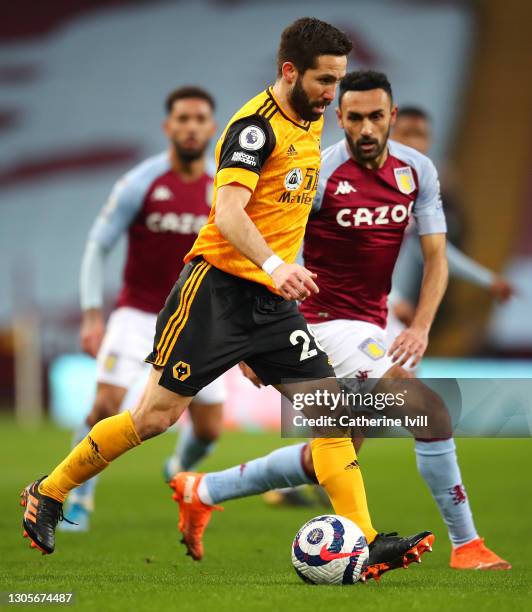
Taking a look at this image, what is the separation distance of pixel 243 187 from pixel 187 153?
3.02m

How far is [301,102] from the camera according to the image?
5234mm

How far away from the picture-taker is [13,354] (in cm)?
1920

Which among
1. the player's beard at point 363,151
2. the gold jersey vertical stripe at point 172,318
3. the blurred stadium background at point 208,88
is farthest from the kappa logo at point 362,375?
the blurred stadium background at point 208,88

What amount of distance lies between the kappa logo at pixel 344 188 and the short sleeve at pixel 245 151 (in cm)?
100

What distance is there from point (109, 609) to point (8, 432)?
39.3 ft

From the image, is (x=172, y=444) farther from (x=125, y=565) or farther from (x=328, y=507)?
(x=125, y=565)

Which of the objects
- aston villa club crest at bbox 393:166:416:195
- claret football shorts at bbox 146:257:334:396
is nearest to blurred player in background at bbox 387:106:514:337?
aston villa club crest at bbox 393:166:416:195

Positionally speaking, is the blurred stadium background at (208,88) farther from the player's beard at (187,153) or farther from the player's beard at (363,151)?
the player's beard at (363,151)

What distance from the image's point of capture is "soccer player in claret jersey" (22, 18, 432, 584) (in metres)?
5.14

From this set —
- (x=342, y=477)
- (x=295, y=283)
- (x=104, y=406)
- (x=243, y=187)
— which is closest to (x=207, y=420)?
(x=104, y=406)

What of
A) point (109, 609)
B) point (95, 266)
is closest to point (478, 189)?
point (95, 266)

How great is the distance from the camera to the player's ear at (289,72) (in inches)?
205

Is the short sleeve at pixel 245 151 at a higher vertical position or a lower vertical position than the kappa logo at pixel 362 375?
higher

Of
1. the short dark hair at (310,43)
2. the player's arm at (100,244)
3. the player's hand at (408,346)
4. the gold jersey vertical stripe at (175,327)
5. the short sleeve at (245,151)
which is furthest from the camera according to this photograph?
the player's arm at (100,244)
